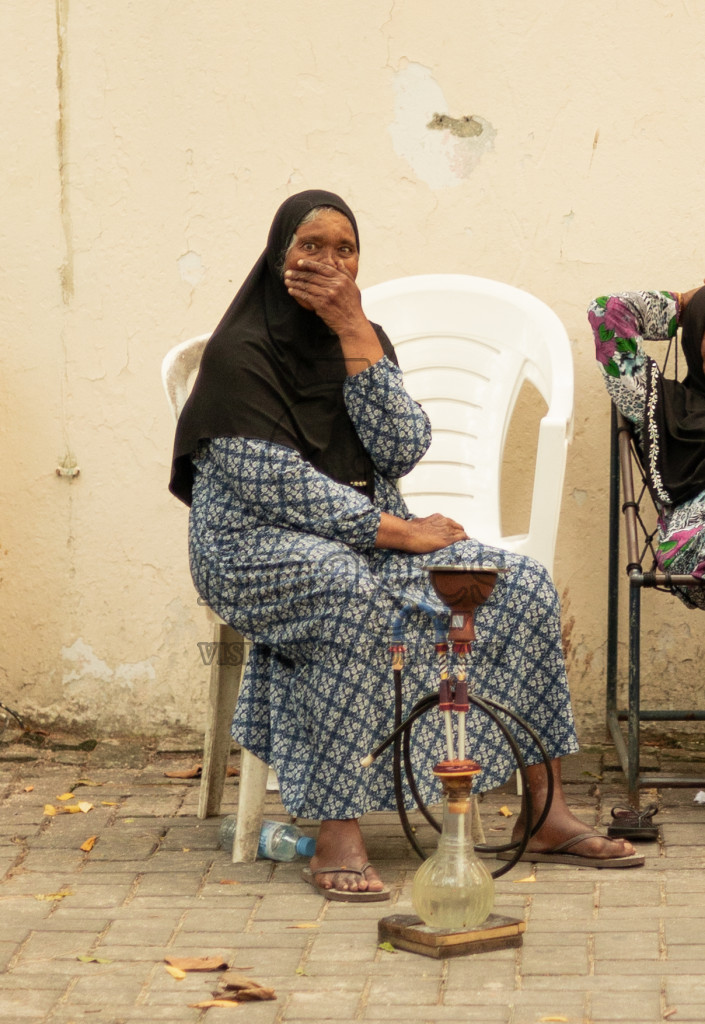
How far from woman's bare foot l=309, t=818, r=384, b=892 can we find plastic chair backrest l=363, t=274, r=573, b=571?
1.23 metres

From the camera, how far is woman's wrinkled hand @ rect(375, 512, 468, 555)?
3.55 meters

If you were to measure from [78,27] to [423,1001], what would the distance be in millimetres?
3503

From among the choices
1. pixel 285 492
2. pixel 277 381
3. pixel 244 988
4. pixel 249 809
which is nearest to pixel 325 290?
pixel 277 381

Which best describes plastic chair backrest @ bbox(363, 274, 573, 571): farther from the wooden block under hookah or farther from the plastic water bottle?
the wooden block under hookah

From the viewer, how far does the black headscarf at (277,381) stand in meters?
3.48

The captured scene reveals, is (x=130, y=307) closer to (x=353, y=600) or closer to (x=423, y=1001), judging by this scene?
(x=353, y=600)

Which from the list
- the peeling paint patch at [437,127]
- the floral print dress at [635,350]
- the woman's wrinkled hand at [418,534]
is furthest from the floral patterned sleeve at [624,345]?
the woman's wrinkled hand at [418,534]

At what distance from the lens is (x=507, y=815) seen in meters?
3.93

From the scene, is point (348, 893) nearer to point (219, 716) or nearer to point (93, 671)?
point (219, 716)

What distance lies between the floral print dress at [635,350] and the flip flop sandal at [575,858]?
3.01ft

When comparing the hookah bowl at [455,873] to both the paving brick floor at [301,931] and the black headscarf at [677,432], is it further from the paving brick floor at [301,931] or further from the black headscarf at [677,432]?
the black headscarf at [677,432]

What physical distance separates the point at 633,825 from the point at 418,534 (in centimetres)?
97

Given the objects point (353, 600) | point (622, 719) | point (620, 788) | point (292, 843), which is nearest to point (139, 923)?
point (292, 843)

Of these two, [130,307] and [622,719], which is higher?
[130,307]
